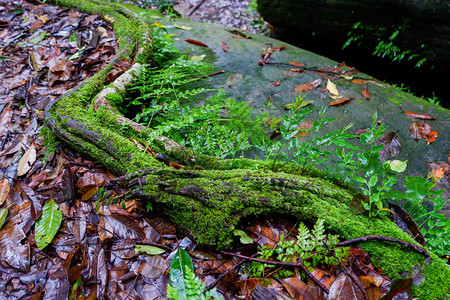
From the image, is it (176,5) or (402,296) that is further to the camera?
(176,5)

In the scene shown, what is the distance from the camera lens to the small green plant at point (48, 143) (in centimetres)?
237

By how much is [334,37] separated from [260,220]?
198 inches

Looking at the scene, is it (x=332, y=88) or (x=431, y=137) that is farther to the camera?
(x=332, y=88)

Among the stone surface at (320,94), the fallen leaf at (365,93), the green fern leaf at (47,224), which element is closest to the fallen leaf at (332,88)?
the stone surface at (320,94)

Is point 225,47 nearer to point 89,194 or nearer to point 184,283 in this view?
point 89,194

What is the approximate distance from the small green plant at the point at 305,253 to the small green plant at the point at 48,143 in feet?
6.41

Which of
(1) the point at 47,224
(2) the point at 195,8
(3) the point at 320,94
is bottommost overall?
(1) the point at 47,224

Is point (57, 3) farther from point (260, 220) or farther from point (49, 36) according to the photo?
point (260, 220)

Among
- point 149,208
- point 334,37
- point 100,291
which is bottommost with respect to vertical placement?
point 100,291

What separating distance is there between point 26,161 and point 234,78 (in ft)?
8.69

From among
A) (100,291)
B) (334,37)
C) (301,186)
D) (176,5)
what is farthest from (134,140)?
(176,5)

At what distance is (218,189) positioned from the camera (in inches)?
68.7

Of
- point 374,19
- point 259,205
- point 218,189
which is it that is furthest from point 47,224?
point 374,19

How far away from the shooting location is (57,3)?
488 centimetres
